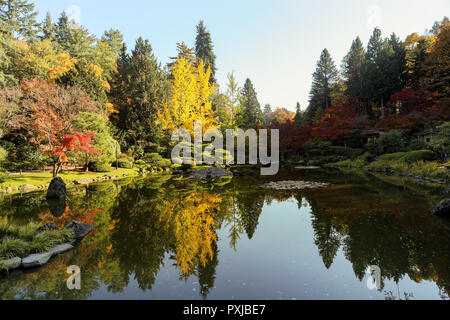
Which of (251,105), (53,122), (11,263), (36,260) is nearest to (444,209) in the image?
(36,260)

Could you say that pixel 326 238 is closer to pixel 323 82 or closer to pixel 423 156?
pixel 423 156

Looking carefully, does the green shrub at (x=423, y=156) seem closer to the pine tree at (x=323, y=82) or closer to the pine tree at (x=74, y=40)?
the pine tree at (x=323, y=82)

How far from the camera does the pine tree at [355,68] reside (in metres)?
36.2

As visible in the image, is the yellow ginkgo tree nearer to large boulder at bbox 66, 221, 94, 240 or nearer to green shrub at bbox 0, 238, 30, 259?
large boulder at bbox 66, 221, 94, 240

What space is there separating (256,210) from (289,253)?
3234 mm

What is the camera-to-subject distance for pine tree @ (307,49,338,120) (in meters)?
39.5

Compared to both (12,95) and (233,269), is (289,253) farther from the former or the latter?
(12,95)

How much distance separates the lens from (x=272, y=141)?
3061 centimetres

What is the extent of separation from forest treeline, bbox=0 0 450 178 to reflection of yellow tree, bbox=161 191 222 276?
9141mm

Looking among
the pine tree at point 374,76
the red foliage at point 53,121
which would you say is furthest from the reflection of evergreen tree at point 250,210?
the pine tree at point 374,76

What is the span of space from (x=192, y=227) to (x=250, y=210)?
248 centimetres

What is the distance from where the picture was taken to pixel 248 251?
4.74 meters
